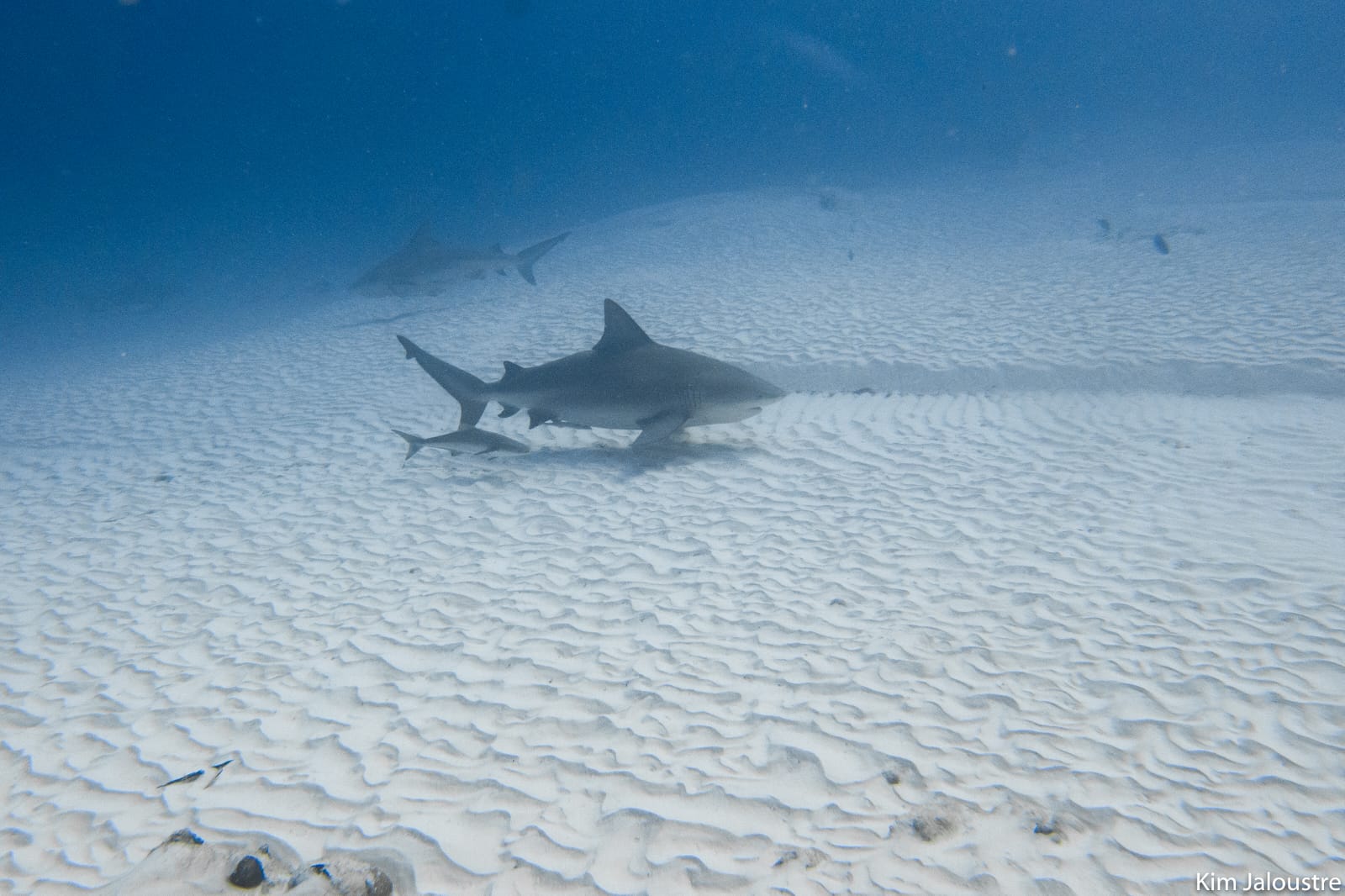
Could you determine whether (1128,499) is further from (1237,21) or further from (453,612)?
(1237,21)

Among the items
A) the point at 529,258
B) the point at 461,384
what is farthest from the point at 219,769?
the point at 529,258

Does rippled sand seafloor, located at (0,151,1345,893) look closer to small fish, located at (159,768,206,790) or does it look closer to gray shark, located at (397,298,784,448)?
small fish, located at (159,768,206,790)

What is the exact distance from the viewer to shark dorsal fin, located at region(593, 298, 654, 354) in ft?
25.1

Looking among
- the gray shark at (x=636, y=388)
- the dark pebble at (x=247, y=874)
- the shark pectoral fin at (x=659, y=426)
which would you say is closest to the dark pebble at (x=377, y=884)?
the dark pebble at (x=247, y=874)

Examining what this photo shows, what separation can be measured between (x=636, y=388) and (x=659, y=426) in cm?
56

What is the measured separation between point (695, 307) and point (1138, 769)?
13457 millimetres

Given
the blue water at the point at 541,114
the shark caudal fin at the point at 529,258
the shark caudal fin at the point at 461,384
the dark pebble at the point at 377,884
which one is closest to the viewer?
the dark pebble at the point at 377,884

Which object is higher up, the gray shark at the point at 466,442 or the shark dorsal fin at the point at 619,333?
the shark dorsal fin at the point at 619,333

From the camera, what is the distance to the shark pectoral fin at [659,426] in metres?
7.45

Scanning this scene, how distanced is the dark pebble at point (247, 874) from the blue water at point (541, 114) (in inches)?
1021

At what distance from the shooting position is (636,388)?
7738mm

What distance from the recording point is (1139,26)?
118312 mm

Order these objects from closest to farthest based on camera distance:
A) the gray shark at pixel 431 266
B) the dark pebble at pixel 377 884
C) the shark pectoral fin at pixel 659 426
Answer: the dark pebble at pixel 377 884 → the shark pectoral fin at pixel 659 426 → the gray shark at pixel 431 266

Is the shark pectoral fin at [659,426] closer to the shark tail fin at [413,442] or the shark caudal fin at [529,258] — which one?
the shark tail fin at [413,442]
